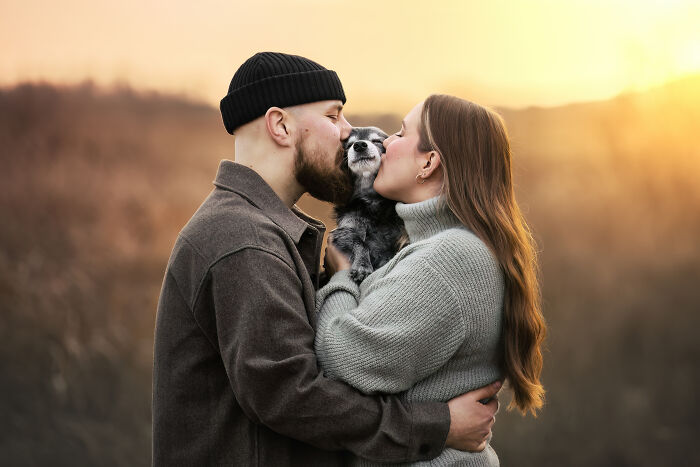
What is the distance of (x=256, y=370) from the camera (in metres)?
1.88

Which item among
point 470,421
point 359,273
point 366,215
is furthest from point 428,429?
point 366,215

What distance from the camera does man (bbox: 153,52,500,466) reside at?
1.92 meters

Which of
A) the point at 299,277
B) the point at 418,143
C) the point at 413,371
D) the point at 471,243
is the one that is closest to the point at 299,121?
the point at 418,143

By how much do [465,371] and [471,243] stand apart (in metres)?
0.42

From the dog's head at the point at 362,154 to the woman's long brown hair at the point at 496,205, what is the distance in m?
0.45

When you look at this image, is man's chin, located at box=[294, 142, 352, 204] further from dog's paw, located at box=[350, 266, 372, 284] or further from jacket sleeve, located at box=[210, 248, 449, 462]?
jacket sleeve, located at box=[210, 248, 449, 462]

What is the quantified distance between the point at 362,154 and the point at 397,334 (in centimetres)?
106

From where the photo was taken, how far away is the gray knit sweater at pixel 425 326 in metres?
1.98

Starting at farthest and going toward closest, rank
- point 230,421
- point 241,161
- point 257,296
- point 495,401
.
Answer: point 241,161 → point 495,401 → point 230,421 → point 257,296

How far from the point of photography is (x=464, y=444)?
212 centimetres

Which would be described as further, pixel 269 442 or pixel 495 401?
pixel 495 401

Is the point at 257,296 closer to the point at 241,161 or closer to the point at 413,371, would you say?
the point at 413,371

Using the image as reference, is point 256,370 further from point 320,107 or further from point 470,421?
point 320,107

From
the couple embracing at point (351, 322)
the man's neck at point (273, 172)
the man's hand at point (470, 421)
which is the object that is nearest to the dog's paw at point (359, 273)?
the couple embracing at point (351, 322)
